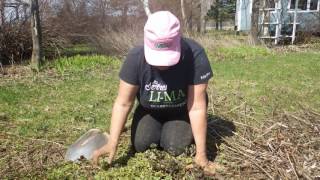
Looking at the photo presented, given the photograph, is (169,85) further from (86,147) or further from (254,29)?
(254,29)

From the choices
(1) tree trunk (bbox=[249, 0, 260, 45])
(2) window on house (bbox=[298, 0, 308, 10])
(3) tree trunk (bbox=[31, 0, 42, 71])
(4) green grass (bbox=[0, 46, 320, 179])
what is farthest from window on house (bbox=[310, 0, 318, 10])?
(3) tree trunk (bbox=[31, 0, 42, 71])

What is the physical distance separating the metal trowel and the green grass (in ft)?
0.44

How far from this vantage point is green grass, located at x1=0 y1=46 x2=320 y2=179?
11.5ft

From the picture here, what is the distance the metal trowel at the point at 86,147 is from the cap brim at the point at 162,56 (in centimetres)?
101

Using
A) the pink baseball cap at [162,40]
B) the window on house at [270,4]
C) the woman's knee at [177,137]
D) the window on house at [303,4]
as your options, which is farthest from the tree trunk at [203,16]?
the pink baseball cap at [162,40]

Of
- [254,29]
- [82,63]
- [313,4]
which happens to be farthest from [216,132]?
[313,4]

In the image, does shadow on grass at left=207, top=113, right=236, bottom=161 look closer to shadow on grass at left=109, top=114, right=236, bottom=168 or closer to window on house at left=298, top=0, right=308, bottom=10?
shadow on grass at left=109, top=114, right=236, bottom=168

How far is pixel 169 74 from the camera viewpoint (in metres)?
3.49

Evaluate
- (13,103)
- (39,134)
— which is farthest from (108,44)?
(39,134)

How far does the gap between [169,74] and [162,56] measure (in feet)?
1.32

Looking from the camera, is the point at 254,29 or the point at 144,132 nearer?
the point at 144,132

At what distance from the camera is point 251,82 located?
7.48 metres

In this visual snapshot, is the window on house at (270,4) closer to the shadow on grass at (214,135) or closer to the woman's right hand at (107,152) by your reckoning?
the shadow on grass at (214,135)

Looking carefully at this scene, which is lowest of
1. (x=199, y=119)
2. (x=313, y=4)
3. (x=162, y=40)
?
(x=313, y=4)
